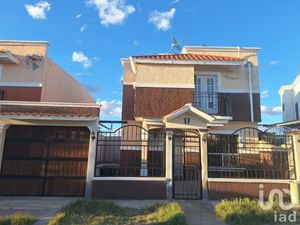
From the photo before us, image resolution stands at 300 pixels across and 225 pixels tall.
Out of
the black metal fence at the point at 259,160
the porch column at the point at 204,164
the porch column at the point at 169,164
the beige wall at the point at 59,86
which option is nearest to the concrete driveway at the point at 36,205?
the porch column at the point at 169,164

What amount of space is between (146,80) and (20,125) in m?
6.53

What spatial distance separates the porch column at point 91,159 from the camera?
10.4 meters

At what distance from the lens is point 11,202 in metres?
9.67

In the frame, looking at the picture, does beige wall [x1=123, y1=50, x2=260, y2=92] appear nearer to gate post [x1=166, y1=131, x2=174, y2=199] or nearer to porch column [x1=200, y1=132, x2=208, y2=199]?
porch column [x1=200, y1=132, x2=208, y2=199]

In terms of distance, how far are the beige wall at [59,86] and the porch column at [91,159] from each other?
17.0 ft

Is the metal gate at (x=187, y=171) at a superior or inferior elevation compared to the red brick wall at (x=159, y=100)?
inferior

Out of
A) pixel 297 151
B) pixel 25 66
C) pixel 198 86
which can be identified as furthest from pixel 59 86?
pixel 297 151

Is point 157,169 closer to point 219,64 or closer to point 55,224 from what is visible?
point 55,224

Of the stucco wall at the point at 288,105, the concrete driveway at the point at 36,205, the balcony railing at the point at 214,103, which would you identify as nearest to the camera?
the concrete driveway at the point at 36,205

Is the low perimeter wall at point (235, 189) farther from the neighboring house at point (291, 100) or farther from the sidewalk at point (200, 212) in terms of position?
the neighboring house at point (291, 100)

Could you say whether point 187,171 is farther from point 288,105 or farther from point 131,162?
point 288,105

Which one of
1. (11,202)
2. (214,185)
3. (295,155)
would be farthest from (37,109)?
(295,155)

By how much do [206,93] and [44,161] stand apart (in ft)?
30.2

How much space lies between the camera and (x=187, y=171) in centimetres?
1155
